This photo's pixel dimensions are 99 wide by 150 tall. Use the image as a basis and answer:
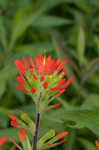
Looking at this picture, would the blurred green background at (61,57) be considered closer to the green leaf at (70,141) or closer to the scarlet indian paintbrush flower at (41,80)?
the green leaf at (70,141)

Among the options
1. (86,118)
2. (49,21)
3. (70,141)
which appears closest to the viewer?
(86,118)

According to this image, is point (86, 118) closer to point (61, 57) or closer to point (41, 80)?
point (41, 80)

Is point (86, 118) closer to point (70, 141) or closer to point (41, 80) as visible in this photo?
point (41, 80)

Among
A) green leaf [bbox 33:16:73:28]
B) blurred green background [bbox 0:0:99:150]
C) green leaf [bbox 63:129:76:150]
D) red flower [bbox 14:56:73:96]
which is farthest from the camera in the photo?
green leaf [bbox 33:16:73:28]

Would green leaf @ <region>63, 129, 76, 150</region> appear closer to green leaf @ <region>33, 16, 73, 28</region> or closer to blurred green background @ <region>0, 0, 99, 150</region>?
blurred green background @ <region>0, 0, 99, 150</region>

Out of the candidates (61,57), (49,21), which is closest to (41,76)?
(61,57)

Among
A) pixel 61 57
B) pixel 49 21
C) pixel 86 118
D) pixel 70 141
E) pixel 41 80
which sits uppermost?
pixel 49 21

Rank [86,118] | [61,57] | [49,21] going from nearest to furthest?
[86,118] < [61,57] < [49,21]

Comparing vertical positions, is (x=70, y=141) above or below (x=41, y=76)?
below

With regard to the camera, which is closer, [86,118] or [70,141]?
[86,118]

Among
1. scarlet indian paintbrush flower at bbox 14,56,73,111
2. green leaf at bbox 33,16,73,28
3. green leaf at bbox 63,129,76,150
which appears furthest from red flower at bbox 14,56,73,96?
green leaf at bbox 33,16,73,28
